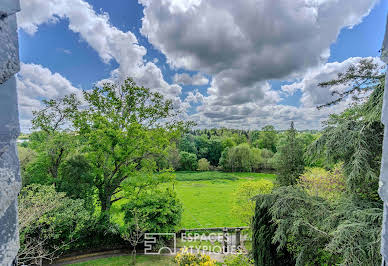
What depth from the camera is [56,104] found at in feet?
30.7

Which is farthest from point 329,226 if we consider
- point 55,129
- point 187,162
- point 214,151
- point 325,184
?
point 214,151

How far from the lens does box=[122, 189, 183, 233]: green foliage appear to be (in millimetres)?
9031

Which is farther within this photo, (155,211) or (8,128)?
(155,211)

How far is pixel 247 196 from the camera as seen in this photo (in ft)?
32.6

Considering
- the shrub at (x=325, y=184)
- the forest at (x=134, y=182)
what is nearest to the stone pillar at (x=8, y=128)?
the forest at (x=134, y=182)

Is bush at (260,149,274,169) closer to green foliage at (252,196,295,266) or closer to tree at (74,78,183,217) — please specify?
tree at (74,78,183,217)

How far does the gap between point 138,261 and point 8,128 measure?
10.1 meters

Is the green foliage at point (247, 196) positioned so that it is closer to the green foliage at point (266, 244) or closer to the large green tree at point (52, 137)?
the green foliage at point (266, 244)

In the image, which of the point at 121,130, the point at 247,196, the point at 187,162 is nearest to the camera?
the point at 121,130

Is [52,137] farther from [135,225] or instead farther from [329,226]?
[329,226]

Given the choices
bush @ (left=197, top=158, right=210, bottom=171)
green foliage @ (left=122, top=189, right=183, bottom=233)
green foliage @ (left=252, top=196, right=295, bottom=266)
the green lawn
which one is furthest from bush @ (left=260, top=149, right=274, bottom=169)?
green foliage @ (left=252, top=196, right=295, bottom=266)

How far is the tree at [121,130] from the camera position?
369 inches

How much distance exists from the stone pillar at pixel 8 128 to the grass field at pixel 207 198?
10.6m

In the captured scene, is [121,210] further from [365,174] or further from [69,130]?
[365,174]
